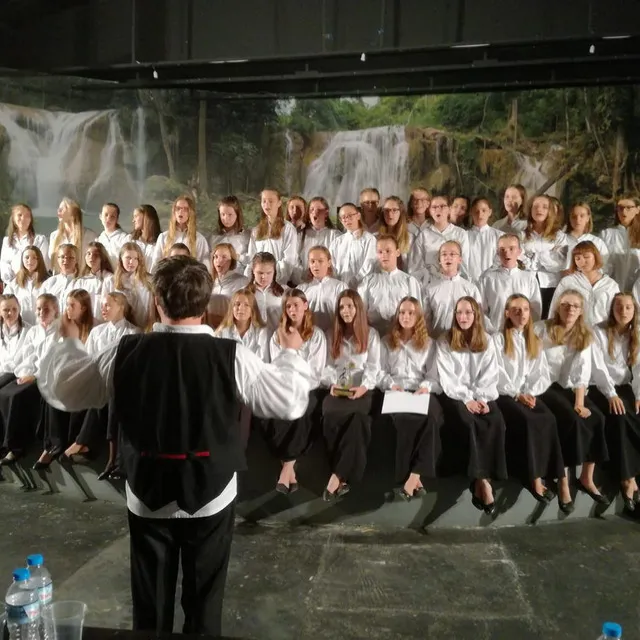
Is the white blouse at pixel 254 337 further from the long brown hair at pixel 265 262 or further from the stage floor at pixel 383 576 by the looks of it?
the stage floor at pixel 383 576

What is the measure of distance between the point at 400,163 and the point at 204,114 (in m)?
2.64

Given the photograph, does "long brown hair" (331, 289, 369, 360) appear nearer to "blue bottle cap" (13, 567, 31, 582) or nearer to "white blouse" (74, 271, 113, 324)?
"white blouse" (74, 271, 113, 324)

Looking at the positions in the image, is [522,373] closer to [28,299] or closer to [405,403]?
[405,403]

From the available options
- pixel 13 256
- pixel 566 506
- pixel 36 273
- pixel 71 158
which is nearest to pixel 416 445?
pixel 566 506

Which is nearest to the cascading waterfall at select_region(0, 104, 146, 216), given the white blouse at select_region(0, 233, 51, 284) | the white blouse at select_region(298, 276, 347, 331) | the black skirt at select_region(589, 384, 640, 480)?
the white blouse at select_region(0, 233, 51, 284)

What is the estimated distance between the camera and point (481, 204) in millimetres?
5941

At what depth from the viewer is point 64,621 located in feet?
5.56

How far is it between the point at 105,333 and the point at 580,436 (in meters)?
3.67

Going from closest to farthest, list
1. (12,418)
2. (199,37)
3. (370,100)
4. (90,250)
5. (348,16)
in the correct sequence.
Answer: (12,418), (90,250), (348,16), (199,37), (370,100)

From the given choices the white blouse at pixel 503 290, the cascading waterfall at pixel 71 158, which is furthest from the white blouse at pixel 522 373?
the cascading waterfall at pixel 71 158

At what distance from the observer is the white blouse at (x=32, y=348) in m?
5.18

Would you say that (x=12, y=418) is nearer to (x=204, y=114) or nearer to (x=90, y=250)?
(x=90, y=250)

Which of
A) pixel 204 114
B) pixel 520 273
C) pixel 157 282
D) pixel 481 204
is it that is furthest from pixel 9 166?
pixel 157 282

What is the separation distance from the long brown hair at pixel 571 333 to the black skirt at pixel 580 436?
20.2 inches
